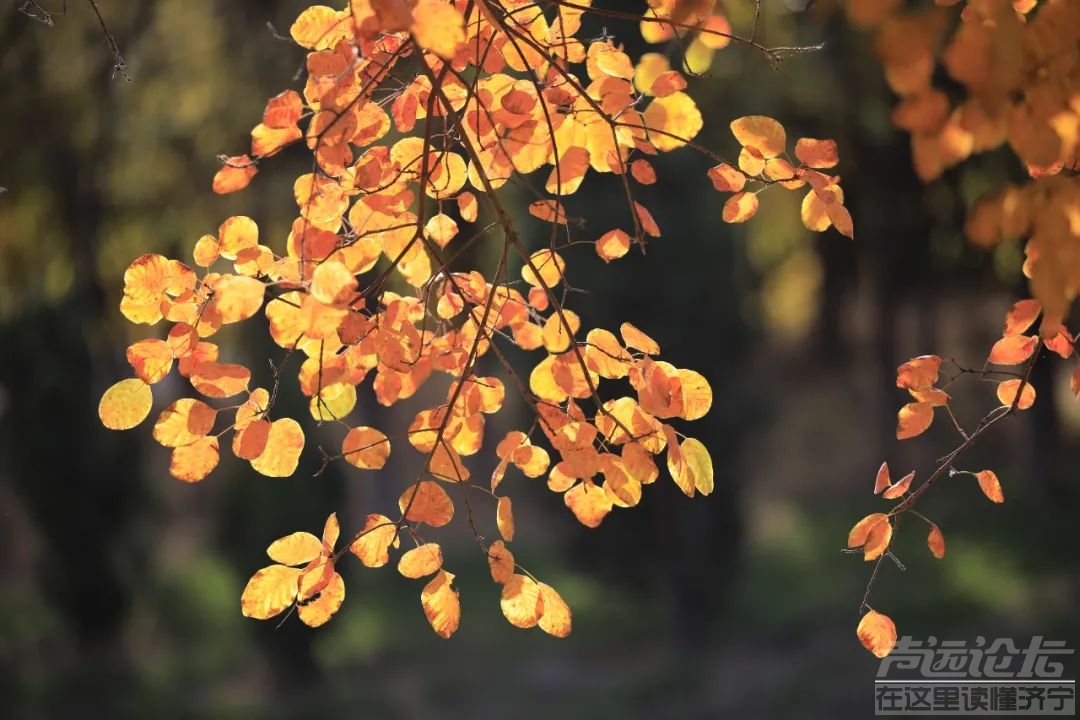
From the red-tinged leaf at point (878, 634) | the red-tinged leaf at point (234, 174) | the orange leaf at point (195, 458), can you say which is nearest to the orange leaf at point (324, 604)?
the orange leaf at point (195, 458)

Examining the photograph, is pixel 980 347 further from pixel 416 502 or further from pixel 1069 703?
pixel 416 502

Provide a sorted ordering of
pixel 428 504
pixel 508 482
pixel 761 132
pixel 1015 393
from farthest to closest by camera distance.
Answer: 1. pixel 508 482
2. pixel 1015 393
3. pixel 428 504
4. pixel 761 132

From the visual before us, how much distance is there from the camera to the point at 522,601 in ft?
5.13

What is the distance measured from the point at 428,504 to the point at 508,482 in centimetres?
926

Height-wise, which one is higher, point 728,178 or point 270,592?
point 728,178

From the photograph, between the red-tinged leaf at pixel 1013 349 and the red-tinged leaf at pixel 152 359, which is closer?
the red-tinged leaf at pixel 152 359

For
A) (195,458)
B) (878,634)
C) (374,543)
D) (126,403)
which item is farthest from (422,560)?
(878,634)

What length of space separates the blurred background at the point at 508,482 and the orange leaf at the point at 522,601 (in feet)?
12.4

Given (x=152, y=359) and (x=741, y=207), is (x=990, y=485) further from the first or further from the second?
(x=152, y=359)

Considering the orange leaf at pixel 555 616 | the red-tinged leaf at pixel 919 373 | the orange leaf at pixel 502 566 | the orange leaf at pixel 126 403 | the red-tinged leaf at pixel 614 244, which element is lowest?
the orange leaf at pixel 555 616

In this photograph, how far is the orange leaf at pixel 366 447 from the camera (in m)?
1.70

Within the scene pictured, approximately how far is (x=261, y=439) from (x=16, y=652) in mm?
6820

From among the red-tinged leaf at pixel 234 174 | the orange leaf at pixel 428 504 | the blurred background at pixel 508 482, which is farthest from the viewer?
the blurred background at pixel 508 482

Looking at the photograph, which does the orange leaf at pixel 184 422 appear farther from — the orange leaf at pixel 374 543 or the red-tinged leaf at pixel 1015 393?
the red-tinged leaf at pixel 1015 393
